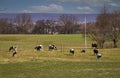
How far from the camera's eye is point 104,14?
75.4m

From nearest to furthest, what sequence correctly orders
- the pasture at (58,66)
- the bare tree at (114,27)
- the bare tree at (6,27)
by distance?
the pasture at (58,66) → the bare tree at (114,27) → the bare tree at (6,27)

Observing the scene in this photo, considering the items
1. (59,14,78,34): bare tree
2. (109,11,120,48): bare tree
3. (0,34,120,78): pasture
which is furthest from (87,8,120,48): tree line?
(59,14,78,34): bare tree

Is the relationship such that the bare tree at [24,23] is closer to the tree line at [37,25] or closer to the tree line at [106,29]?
the tree line at [37,25]

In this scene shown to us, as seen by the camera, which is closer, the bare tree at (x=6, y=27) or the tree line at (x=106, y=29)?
the tree line at (x=106, y=29)

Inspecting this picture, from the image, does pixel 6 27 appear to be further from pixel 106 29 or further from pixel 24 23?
pixel 106 29

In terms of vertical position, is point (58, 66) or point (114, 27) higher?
point (114, 27)

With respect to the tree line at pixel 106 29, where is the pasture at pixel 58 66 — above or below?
below

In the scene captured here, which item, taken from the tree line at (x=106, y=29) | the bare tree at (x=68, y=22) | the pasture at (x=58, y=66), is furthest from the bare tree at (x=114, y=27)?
the bare tree at (x=68, y=22)

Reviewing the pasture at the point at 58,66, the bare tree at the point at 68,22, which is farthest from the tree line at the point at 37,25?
the pasture at the point at 58,66

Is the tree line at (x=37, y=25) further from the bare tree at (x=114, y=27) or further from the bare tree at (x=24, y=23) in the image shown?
the bare tree at (x=114, y=27)

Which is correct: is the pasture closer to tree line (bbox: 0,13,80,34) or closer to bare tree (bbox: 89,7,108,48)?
bare tree (bbox: 89,7,108,48)

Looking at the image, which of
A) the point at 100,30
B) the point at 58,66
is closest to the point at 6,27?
the point at 100,30

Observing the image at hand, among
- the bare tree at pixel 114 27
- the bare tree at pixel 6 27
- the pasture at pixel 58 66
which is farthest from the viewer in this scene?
the bare tree at pixel 6 27

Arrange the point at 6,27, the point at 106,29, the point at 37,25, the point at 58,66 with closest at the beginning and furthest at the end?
the point at 58,66 < the point at 106,29 < the point at 6,27 < the point at 37,25
